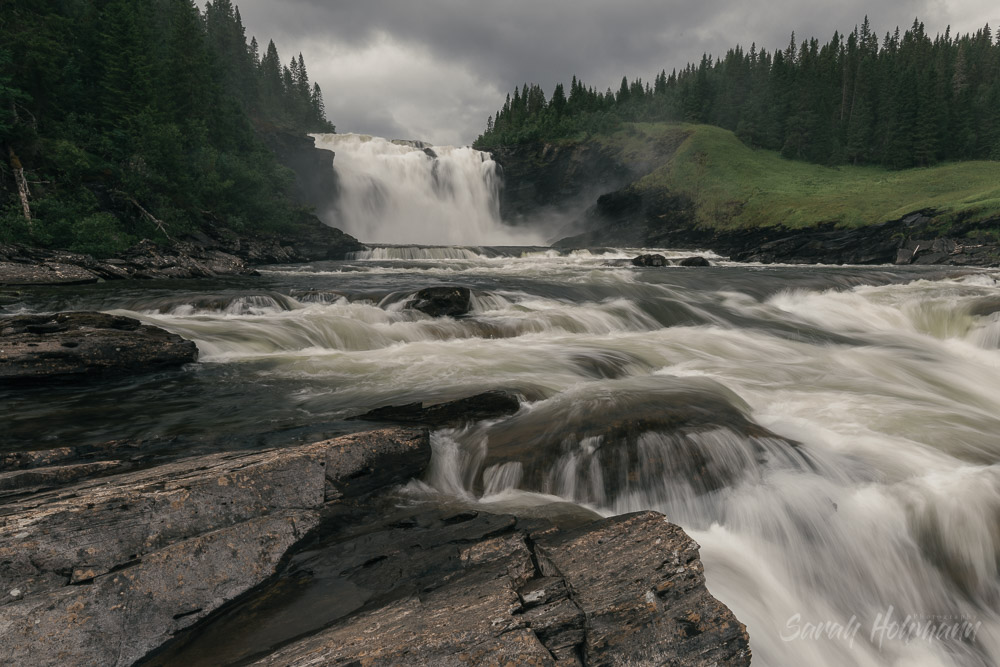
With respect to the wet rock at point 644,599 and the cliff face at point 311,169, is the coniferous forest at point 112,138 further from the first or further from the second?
the wet rock at point 644,599

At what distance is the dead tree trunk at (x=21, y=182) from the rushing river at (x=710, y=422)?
809 cm

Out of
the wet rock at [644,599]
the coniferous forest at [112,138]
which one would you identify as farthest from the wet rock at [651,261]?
the wet rock at [644,599]

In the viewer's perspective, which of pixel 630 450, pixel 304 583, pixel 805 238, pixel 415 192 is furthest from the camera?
pixel 415 192

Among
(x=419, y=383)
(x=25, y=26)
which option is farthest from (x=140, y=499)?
(x=25, y=26)

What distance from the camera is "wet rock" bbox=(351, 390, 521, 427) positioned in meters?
5.81

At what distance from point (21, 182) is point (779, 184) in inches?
2421

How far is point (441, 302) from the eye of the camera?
522 inches

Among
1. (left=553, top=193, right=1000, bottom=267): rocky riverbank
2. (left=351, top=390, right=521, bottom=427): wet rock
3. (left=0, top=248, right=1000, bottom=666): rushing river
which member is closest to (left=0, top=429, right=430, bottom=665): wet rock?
(left=0, top=248, right=1000, bottom=666): rushing river

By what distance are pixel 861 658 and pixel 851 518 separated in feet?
4.47

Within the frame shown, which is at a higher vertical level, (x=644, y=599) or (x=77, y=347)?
(x=77, y=347)

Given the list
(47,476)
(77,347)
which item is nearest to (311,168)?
(77,347)

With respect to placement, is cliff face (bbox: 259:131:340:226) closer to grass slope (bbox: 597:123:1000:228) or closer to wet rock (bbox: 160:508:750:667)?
grass slope (bbox: 597:123:1000:228)

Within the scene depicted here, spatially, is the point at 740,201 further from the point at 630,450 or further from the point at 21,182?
the point at 21,182

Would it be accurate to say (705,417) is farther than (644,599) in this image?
Yes
